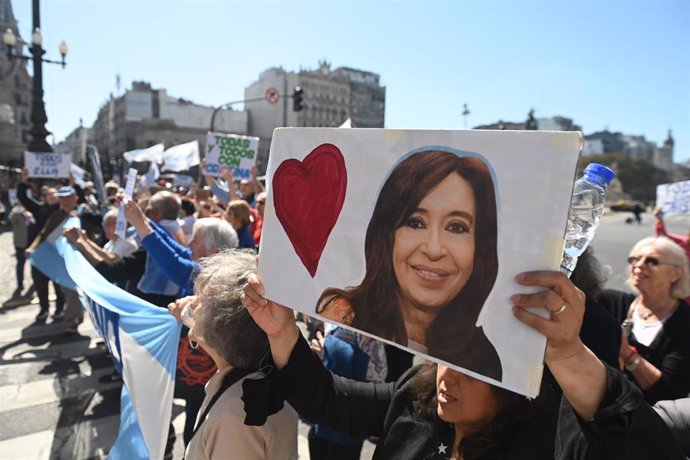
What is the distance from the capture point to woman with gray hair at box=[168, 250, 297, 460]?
4.87 feet

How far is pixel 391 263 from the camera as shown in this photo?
1146 millimetres

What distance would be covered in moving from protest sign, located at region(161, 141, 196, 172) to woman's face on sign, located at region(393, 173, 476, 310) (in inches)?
378

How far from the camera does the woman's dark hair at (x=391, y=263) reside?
95 centimetres

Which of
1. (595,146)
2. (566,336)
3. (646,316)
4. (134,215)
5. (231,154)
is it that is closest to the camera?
(566,336)

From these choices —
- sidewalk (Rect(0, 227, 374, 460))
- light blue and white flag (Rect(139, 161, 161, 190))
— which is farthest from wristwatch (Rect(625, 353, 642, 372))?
light blue and white flag (Rect(139, 161, 161, 190))

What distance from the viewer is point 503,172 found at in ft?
3.01

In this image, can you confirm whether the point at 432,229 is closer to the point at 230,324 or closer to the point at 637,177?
the point at 230,324

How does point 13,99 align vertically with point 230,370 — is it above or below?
above

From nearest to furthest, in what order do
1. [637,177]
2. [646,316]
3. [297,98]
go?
1. [646,316]
2. [297,98]
3. [637,177]

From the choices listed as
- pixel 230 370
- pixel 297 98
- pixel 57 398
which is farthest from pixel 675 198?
pixel 297 98

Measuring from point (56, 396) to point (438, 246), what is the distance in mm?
4499

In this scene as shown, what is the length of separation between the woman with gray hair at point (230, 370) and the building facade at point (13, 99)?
71.2m

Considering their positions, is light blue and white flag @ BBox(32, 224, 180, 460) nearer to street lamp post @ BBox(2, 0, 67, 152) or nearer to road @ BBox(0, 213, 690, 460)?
road @ BBox(0, 213, 690, 460)

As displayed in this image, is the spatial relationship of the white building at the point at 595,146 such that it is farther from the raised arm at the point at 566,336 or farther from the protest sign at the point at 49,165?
the raised arm at the point at 566,336
